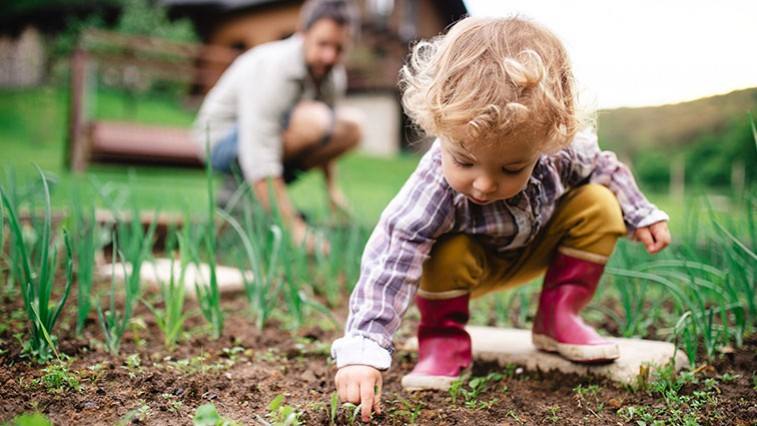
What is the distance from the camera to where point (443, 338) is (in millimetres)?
1535

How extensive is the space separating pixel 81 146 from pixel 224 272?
3.74 m

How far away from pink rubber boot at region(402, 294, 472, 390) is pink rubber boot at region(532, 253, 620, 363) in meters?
0.20

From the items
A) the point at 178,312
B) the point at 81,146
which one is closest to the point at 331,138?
the point at 178,312

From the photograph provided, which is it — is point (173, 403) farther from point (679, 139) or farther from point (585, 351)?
point (679, 139)

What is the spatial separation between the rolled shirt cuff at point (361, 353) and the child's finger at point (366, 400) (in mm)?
45

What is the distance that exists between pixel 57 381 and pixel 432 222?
78 centimetres

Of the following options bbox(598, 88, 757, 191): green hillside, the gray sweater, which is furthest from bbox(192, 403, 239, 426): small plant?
bbox(598, 88, 757, 191): green hillside

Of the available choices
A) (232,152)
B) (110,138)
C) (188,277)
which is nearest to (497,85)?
(188,277)

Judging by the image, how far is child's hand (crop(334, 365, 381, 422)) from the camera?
1198 mm

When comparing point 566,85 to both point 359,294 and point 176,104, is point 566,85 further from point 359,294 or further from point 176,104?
point 176,104

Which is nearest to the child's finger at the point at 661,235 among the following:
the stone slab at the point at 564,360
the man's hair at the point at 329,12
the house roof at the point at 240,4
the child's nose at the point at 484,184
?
the stone slab at the point at 564,360

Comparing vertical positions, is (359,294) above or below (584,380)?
above

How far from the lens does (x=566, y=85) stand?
4.20 feet

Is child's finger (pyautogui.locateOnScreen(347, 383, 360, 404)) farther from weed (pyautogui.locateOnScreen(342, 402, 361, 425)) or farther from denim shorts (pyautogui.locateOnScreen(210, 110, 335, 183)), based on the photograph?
denim shorts (pyautogui.locateOnScreen(210, 110, 335, 183))
